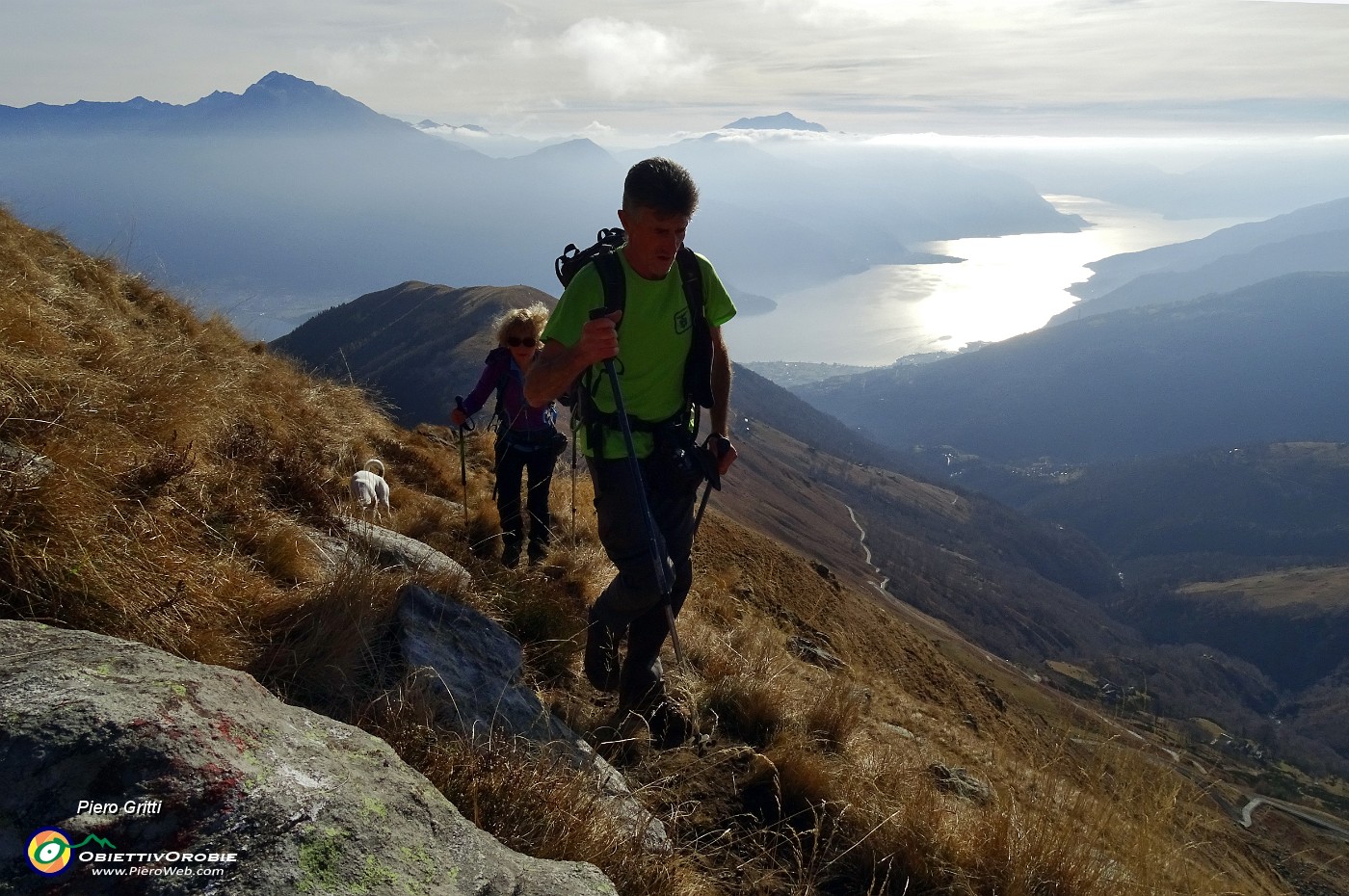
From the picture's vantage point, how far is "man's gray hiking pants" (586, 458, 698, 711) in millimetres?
4105

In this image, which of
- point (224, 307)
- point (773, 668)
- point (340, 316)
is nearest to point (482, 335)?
point (340, 316)

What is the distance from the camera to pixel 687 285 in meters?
4.25

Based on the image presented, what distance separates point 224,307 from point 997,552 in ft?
510

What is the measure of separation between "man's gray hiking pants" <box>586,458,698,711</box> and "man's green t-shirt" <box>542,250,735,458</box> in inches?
8.7

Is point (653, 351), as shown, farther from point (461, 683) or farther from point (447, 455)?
point (447, 455)

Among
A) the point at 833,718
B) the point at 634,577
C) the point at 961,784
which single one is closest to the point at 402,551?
the point at 634,577

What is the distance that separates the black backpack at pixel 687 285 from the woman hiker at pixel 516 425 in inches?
88.2

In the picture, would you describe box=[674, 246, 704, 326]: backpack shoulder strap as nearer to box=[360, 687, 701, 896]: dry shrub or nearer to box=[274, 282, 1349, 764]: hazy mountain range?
box=[360, 687, 701, 896]: dry shrub

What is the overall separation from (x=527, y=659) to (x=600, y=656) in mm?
433

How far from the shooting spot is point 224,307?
12305 millimetres

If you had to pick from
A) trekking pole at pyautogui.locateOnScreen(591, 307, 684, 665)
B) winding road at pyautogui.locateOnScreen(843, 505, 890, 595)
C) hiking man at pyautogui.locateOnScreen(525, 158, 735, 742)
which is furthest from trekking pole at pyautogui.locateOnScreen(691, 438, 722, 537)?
winding road at pyautogui.locateOnScreen(843, 505, 890, 595)

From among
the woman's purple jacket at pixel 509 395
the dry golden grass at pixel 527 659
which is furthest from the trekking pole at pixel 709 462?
the woman's purple jacket at pixel 509 395

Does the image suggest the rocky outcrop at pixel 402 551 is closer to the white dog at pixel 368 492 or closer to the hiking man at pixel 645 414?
the white dog at pixel 368 492

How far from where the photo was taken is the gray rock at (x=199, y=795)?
1.63 meters
